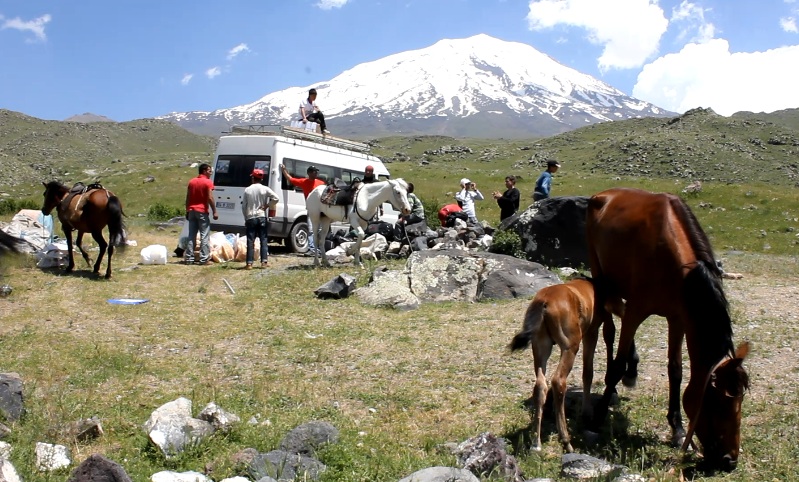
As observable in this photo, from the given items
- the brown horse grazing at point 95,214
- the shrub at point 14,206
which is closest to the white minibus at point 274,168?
the brown horse grazing at point 95,214

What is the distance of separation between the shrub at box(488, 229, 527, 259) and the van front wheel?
557cm

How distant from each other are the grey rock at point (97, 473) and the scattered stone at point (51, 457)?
21.6 inches

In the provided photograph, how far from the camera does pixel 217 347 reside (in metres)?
8.17

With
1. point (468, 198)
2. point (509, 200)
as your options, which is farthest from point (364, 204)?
point (468, 198)

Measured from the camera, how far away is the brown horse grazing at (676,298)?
454 cm

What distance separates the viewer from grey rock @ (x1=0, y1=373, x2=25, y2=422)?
17.8 ft

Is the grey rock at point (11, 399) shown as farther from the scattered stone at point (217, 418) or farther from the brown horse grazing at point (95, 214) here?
the brown horse grazing at point (95, 214)

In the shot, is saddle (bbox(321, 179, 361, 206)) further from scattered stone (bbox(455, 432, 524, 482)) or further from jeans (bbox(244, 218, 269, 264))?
scattered stone (bbox(455, 432, 524, 482))

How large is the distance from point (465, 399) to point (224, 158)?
11974 millimetres

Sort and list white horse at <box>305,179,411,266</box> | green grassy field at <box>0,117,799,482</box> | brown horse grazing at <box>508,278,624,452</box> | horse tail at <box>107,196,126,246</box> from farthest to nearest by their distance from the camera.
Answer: white horse at <box>305,179,411,266</box> < horse tail at <box>107,196,126,246</box> < brown horse grazing at <box>508,278,624,452</box> < green grassy field at <box>0,117,799,482</box>

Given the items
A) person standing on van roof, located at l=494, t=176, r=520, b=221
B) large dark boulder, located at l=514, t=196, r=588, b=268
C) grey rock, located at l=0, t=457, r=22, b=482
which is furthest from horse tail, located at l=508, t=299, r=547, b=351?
person standing on van roof, located at l=494, t=176, r=520, b=221

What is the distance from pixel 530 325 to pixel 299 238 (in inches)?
488

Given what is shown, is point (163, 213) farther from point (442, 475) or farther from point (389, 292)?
point (442, 475)

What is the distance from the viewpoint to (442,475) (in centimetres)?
428
